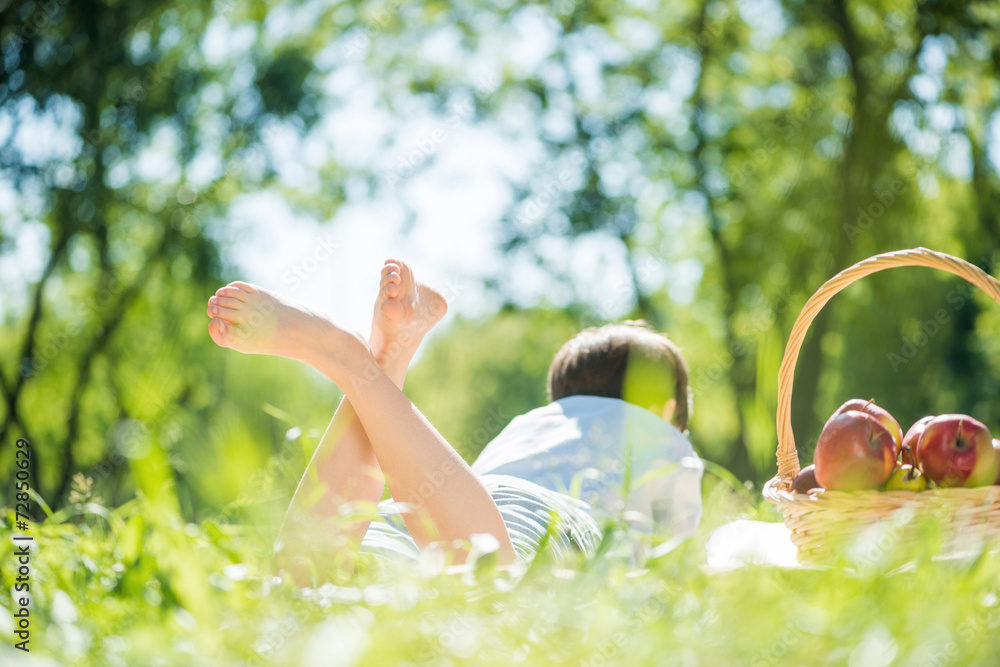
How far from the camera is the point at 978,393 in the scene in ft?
36.3

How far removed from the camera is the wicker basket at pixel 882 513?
1179 mm

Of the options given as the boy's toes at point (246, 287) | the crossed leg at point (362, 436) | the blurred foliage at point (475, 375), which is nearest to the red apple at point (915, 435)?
the crossed leg at point (362, 436)

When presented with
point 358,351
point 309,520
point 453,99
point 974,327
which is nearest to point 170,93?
point 453,99

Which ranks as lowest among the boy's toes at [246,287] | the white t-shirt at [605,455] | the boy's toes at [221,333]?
the white t-shirt at [605,455]

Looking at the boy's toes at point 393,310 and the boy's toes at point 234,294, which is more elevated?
the boy's toes at point 234,294

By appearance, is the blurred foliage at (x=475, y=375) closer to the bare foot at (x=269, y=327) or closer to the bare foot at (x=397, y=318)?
the bare foot at (x=397, y=318)

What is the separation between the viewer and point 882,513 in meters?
1.58

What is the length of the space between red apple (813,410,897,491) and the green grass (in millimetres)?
516

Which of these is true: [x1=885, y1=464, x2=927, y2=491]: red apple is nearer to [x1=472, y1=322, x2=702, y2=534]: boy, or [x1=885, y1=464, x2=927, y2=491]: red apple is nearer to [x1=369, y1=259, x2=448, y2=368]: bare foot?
[x1=472, y1=322, x2=702, y2=534]: boy

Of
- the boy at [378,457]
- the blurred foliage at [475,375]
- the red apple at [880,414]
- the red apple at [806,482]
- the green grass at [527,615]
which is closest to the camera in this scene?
the green grass at [527,615]

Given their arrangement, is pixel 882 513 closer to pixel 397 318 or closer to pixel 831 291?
pixel 831 291

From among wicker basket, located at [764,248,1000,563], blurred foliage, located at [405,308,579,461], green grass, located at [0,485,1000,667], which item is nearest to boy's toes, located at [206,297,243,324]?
green grass, located at [0,485,1000,667]

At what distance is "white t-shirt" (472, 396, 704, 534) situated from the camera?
7.34 ft

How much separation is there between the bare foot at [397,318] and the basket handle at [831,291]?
0.96 metres
